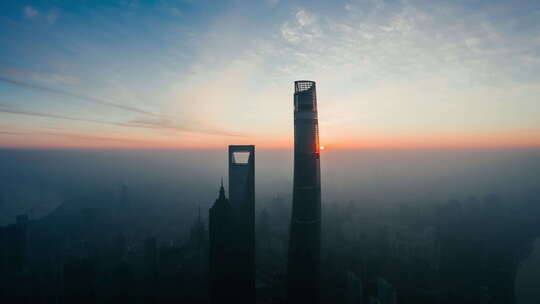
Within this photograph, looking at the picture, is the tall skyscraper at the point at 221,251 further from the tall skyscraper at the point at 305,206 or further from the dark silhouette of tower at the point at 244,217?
the tall skyscraper at the point at 305,206

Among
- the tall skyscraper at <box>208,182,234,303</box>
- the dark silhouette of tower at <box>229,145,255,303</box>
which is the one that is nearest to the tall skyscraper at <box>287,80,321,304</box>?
the dark silhouette of tower at <box>229,145,255,303</box>

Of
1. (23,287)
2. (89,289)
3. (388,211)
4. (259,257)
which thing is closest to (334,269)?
(259,257)

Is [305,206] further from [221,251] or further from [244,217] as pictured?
[221,251]

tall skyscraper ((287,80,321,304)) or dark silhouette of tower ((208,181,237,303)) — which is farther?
tall skyscraper ((287,80,321,304))

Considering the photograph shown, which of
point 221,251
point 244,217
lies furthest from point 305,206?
point 221,251

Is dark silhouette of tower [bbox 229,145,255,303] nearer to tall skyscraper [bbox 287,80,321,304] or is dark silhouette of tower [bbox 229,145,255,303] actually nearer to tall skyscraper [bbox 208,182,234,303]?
tall skyscraper [bbox 208,182,234,303]

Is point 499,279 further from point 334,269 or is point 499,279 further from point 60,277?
point 60,277

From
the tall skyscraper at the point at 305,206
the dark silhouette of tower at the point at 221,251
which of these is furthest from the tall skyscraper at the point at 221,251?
the tall skyscraper at the point at 305,206
